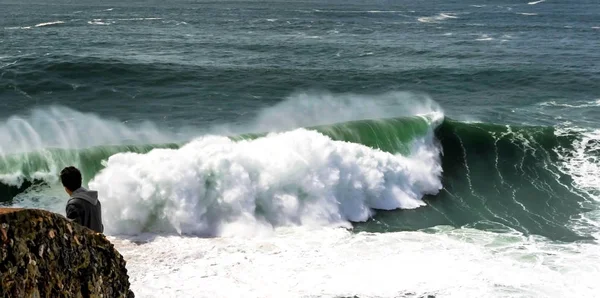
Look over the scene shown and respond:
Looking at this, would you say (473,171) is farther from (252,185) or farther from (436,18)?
(436,18)

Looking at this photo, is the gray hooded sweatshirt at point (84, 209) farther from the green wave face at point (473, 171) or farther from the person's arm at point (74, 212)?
the green wave face at point (473, 171)

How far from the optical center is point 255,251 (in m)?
12.4

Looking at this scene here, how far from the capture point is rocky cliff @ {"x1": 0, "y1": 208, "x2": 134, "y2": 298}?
341 centimetres

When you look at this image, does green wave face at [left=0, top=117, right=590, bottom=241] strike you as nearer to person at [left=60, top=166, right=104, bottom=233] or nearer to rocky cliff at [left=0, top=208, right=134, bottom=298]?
person at [left=60, top=166, right=104, bottom=233]

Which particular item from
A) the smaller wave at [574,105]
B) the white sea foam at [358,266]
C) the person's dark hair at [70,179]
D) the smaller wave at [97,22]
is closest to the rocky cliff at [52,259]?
the person's dark hair at [70,179]

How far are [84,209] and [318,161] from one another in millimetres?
11109

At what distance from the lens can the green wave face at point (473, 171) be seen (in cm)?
1509

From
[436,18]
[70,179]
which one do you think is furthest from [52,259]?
[436,18]

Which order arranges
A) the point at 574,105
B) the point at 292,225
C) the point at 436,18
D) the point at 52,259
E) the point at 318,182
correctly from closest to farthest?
the point at 52,259 < the point at 292,225 < the point at 318,182 < the point at 574,105 < the point at 436,18

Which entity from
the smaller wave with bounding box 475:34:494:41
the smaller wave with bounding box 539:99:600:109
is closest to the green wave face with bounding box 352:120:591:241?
the smaller wave with bounding box 539:99:600:109

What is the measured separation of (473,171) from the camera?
19.0 m

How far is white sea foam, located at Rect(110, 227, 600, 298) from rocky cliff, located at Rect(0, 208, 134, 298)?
621 centimetres

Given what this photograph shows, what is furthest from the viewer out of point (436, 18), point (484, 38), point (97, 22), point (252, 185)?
point (436, 18)

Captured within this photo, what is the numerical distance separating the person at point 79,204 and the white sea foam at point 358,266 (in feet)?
17.2
